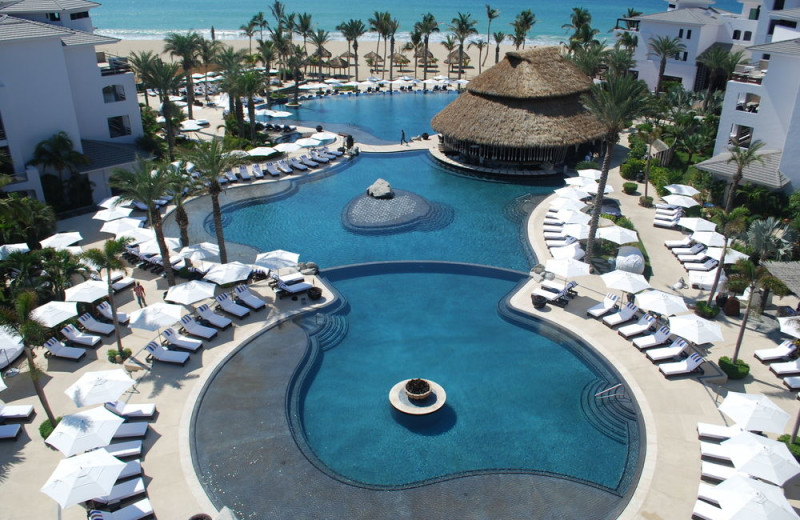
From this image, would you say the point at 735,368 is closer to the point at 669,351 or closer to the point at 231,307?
the point at 669,351

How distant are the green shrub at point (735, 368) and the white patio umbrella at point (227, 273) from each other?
61.8ft

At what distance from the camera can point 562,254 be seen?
92.0 feet

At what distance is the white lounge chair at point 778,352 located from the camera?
21.8m

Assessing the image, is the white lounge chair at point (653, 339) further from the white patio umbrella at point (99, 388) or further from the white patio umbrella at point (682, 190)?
the white patio umbrella at point (99, 388)

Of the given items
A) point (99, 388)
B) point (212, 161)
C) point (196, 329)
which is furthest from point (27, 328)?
point (212, 161)

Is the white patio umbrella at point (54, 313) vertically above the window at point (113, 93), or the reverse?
the window at point (113, 93)

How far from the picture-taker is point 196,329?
2361cm

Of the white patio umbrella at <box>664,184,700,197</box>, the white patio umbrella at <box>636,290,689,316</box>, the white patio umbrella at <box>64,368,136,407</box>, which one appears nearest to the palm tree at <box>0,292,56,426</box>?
the white patio umbrella at <box>64,368,136,407</box>

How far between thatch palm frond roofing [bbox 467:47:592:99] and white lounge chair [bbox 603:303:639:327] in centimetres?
2267

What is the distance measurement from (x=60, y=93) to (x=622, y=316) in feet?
108

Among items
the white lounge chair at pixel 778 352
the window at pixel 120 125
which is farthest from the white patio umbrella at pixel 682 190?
the window at pixel 120 125

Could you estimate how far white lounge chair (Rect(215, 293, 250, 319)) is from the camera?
81.6 feet

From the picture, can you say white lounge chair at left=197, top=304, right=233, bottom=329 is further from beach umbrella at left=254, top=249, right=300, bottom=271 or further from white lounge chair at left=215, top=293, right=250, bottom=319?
beach umbrella at left=254, top=249, right=300, bottom=271

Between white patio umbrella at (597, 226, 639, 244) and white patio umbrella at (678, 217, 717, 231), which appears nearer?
white patio umbrella at (597, 226, 639, 244)
